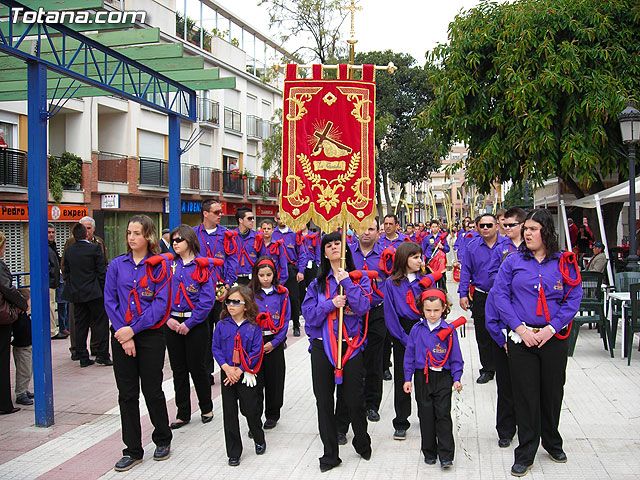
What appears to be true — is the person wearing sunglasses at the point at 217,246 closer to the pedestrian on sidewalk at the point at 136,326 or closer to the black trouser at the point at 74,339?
the black trouser at the point at 74,339

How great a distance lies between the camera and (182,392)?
616 centimetres

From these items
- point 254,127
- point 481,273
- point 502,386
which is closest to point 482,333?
point 481,273

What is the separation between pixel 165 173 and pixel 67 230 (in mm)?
6446

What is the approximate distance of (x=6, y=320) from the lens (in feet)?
21.6

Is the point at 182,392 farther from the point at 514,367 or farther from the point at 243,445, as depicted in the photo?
the point at 514,367

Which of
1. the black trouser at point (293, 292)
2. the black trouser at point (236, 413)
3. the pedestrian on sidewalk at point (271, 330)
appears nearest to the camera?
the black trouser at point (236, 413)

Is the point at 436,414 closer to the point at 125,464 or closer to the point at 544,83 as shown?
the point at 125,464

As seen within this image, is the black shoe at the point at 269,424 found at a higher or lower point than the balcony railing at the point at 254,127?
lower

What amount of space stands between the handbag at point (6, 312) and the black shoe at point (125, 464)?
7.69 ft

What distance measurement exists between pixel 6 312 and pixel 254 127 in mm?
31138

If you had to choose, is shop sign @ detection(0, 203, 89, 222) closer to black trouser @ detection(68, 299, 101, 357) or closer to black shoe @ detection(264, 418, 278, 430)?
black trouser @ detection(68, 299, 101, 357)

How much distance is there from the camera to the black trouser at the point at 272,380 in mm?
5992

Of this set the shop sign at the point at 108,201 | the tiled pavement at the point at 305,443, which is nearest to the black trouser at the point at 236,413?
the tiled pavement at the point at 305,443

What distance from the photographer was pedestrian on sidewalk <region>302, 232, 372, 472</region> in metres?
5.02
